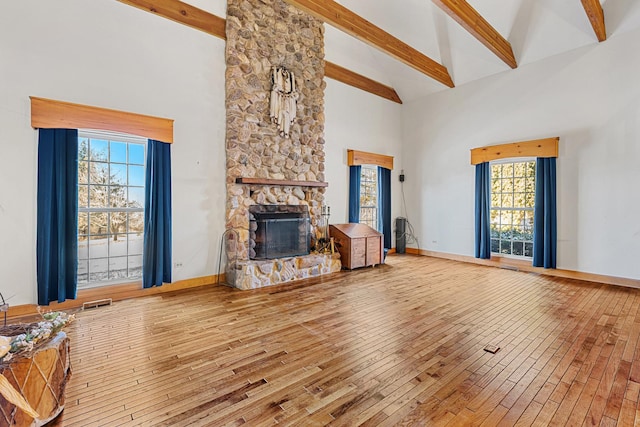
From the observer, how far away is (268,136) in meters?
5.23

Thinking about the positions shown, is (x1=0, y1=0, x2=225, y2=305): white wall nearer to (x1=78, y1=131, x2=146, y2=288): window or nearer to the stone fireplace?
the stone fireplace

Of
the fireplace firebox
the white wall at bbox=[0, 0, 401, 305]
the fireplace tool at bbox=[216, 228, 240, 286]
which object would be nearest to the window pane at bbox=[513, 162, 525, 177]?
the fireplace firebox

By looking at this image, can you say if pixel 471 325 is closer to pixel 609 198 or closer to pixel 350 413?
pixel 350 413

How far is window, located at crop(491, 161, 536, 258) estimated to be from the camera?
19.5ft

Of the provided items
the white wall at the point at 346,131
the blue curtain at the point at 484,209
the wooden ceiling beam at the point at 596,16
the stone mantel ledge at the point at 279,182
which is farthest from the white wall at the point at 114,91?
the wooden ceiling beam at the point at 596,16

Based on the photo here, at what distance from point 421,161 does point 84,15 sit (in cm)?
685

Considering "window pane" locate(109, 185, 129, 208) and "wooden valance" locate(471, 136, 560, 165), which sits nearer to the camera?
"window pane" locate(109, 185, 129, 208)

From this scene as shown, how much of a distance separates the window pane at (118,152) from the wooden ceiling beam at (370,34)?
9.70 ft

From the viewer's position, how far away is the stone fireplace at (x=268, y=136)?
4.84 m

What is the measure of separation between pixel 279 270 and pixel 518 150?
5050 mm

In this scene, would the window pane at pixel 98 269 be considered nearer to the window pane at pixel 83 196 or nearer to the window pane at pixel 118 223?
the window pane at pixel 118 223

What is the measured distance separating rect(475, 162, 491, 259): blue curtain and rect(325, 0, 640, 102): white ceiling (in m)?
2.11

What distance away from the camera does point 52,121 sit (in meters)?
3.51

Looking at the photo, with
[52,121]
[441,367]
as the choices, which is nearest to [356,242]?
[441,367]
